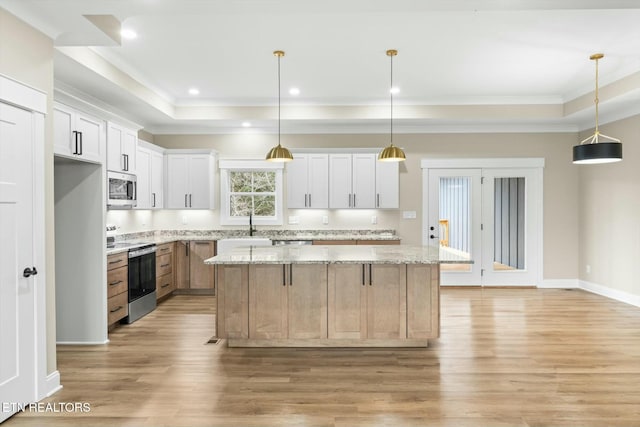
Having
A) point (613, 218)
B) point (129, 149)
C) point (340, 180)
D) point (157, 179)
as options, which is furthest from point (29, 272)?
point (613, 218)

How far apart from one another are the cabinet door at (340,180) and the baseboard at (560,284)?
3.53 m

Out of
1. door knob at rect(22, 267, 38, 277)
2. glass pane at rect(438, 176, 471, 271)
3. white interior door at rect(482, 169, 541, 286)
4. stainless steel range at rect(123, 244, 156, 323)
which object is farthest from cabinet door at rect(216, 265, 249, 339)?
white interior door at rect(482, 169, 541, 286)

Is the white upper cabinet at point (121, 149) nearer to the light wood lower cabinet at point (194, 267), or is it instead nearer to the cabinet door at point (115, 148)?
the cabinet door at point (115, 148)

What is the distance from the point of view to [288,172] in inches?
264

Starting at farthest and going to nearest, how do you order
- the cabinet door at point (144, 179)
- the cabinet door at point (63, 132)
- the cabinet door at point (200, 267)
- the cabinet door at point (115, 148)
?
the cabinet door at point (200, 267) → the cabinet door at point (144, 179) → the cabinet door at point (115, 148) → the cabinet door at point (63, 132)

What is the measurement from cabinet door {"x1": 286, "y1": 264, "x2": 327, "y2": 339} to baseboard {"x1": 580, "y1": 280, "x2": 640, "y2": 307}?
15.0ft

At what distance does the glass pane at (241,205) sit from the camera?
Answer: 7004 mm

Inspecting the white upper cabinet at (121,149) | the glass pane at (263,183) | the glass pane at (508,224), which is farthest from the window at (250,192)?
the glass pane at (508,224)

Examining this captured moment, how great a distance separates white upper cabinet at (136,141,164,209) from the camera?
5.71m

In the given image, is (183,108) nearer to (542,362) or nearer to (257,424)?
(257,424)

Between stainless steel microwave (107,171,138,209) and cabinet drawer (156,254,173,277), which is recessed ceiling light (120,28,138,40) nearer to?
stainless steel microwave (107,171,138,209)

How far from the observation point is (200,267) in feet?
20.8

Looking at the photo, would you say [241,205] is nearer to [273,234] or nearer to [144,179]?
[273,234]

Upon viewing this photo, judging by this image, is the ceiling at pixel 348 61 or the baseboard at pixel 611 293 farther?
the baseboard at pixel 611 293
